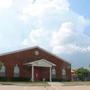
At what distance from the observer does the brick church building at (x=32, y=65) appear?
56.9 meters

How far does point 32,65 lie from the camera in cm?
5806

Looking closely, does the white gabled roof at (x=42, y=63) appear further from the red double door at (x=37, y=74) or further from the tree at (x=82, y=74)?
the tree at (x=82, y=74)

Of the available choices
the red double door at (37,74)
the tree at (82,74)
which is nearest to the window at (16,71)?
the red double door at (37,74)

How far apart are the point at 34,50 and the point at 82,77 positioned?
15596 mm

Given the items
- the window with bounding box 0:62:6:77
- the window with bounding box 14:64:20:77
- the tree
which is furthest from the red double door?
the tree

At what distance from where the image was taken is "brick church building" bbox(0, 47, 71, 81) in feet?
187

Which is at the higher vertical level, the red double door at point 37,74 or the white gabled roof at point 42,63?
the white gabled roof at point 42,63

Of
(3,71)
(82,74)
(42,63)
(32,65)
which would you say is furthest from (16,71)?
(82,74)

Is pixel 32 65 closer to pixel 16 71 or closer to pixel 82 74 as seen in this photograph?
pixel 16 71

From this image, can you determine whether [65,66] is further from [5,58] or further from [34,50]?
[5,58]

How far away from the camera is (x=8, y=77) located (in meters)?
56.8

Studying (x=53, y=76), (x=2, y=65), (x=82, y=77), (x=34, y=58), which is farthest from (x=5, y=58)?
(x=82, y=77)

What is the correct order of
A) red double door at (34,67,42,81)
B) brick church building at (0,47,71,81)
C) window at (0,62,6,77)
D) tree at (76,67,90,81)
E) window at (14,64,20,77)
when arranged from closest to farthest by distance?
window at (0,62,6,77), brick church building at (0,47,71,81), window at (14,64,20,77), red double door at (34,67,42,81), tree at (76,67,90,81)

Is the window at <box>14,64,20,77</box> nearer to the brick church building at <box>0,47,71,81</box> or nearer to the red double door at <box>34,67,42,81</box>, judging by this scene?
the brick church building at <box>0,47,71,81</box>
